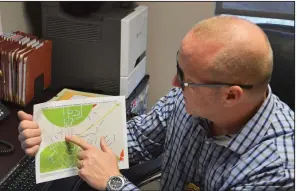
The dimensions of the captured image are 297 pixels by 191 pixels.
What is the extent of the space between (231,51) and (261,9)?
4.54 ft

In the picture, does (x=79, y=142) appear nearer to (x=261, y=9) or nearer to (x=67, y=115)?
(x=67, y=115)

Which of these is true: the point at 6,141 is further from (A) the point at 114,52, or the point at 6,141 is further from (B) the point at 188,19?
(B) the point at 188,19

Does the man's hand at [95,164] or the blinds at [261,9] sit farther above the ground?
the blinds at [261,9]

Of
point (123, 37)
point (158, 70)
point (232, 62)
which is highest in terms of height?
point (232, 62)

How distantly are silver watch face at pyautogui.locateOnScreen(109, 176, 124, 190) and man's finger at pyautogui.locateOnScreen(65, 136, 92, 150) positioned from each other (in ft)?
0.41

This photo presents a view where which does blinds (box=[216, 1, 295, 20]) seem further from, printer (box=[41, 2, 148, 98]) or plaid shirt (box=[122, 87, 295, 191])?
plaid shirt (box=[122, 87, 295, 191])

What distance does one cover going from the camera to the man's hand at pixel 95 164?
42.0 inches

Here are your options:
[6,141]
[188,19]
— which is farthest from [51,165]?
[188,19]

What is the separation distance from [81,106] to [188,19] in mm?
1204

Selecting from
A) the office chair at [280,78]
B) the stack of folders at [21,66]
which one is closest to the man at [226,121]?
the office chair at [280,78]

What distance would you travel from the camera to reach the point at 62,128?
1.15m

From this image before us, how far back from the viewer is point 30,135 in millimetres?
1100

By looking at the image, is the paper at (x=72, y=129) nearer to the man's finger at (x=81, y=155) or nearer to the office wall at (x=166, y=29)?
the man's finger at (x=81, y=155)

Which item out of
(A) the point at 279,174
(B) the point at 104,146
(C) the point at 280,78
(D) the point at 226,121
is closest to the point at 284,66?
(C) the point at 280,78
